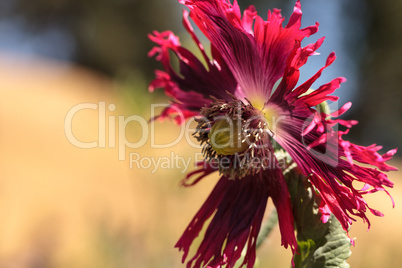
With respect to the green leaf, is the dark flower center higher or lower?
higher

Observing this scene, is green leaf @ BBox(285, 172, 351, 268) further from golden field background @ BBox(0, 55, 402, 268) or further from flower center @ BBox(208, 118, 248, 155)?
golden field background @ BBox(0, 55, 402, 268)

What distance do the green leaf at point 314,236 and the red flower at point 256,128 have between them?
0.03 metres

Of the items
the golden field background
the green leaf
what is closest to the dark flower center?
the green leaf

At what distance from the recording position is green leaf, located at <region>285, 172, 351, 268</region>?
898mm

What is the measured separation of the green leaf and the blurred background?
155 cm

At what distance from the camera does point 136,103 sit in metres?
2.51

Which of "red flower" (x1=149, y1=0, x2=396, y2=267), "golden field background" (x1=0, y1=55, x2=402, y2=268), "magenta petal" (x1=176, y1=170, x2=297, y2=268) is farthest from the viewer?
"golden field background" (x1=0, y1=55, x2=402, y2=268)

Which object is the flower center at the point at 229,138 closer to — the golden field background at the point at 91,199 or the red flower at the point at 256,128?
the red flower at the point at 256,128

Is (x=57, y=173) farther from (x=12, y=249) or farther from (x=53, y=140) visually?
(x=12, y=249)

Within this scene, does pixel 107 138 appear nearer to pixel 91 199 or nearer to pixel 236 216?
pixel 91 199

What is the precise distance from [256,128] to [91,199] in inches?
204

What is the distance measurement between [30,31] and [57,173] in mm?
11868

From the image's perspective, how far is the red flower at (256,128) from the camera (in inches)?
33.0

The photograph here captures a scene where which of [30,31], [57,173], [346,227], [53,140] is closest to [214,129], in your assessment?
[346,227]
